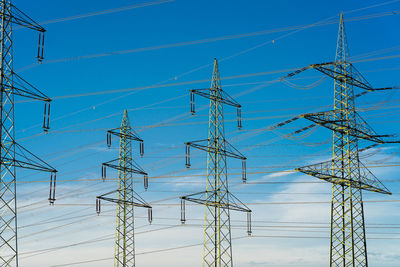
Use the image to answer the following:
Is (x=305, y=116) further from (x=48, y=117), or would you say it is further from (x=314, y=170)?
(x=48, y=117)

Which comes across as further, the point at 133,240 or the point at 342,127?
the point at 133,240

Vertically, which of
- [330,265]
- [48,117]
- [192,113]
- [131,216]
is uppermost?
[192,113]

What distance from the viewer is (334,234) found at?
122 ft

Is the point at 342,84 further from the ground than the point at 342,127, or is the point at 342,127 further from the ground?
the point at 342,84

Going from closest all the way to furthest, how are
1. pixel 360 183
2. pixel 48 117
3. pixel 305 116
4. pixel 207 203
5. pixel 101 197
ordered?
pixel 48 117 < pixel 305 116 < pixel 360 183 < pixel 207 203 < pixel 101 197

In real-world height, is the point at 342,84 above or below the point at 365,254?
above

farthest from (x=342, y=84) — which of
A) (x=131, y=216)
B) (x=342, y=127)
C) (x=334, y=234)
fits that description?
(x=131, y=216)

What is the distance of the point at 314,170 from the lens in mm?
36438

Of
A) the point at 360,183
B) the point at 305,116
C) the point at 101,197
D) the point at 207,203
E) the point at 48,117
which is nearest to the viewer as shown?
the point at 48,117

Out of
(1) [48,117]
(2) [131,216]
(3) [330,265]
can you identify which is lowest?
(3) [330,265]

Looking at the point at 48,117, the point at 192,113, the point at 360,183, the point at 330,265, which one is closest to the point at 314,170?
the point at 360,183

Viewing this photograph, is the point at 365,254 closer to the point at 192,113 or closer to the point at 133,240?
the point at 192,113

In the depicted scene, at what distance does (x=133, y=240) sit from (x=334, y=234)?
1798cm

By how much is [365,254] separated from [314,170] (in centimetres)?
630
